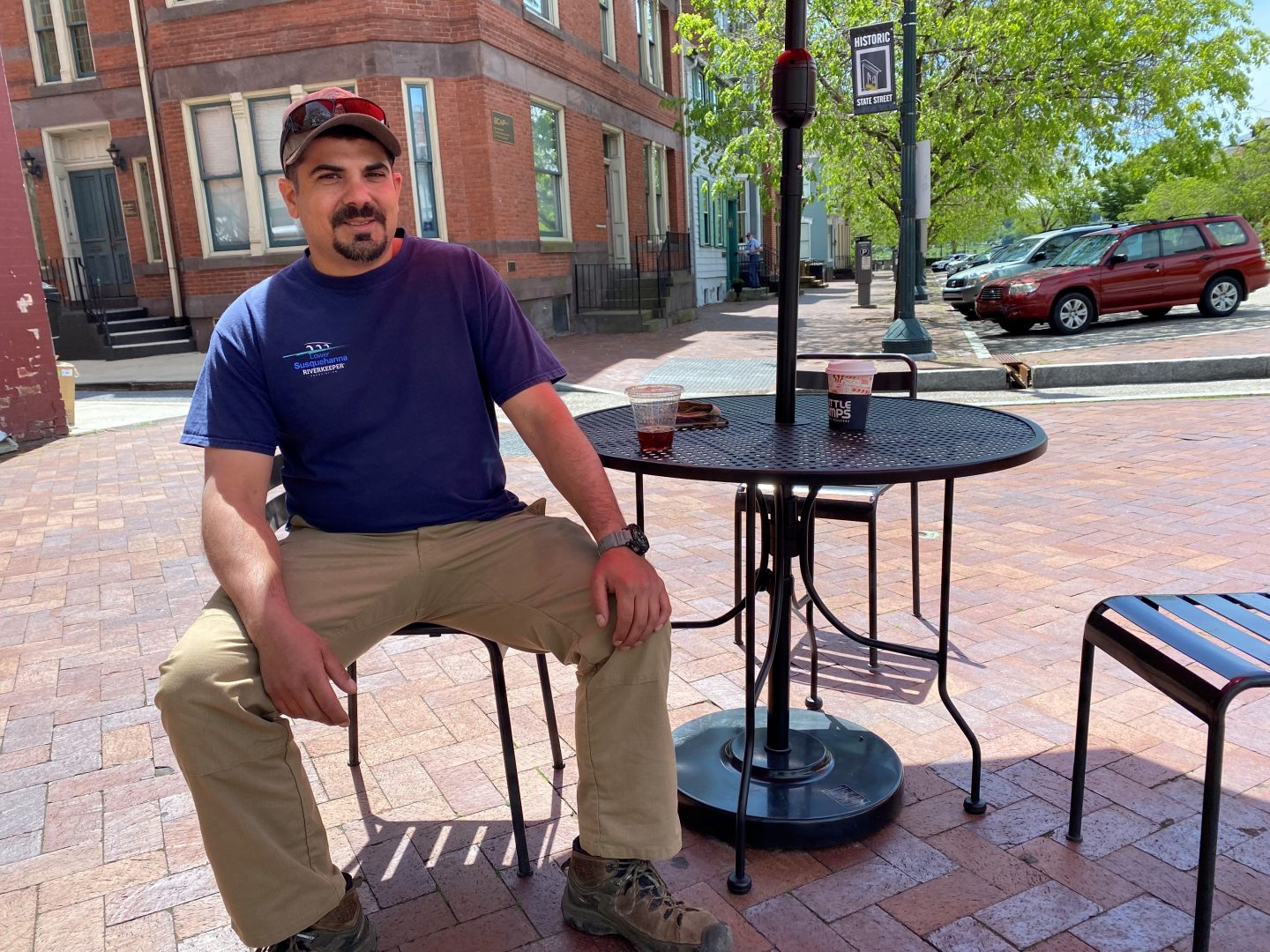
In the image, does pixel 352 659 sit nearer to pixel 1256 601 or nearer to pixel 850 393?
pixel 850 393

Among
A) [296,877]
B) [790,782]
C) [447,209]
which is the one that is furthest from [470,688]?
[447,209]

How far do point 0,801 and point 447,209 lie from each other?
466 inches

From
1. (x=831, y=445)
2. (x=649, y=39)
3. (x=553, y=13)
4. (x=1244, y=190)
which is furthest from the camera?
(x=1244, y=190)

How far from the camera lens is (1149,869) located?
2137 millimetres

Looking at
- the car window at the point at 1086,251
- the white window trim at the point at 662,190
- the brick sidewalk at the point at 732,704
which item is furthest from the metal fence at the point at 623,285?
the brick sidewalk at the point at 732,704

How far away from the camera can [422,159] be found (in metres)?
13.4

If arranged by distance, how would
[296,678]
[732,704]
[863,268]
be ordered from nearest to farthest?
[296,678] < [732,704] < [863,268]

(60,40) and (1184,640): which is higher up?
(60,40)

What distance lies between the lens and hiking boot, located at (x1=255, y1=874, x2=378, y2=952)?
184cm

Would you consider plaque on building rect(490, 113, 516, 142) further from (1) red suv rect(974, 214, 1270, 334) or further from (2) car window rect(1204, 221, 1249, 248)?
(2) car window rect(1204, 221, 1249, 248)

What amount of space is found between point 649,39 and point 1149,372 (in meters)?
14.6

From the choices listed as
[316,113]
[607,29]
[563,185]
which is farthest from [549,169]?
[316,113]

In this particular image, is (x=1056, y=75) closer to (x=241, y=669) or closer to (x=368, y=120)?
(x=368, y=120)

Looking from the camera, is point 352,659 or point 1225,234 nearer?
point 352,659
